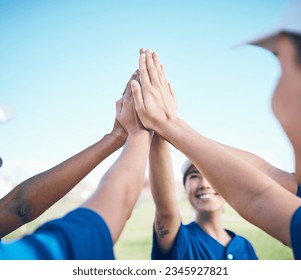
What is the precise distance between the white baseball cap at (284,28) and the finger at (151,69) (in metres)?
0.38

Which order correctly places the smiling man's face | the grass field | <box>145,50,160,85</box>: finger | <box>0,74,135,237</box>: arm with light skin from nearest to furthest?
1. <box>0,74,135,237</box>: arm with light skin
2. <box>145,50,160,85</box>: finger
3. the smiling man's face
4. the grass field

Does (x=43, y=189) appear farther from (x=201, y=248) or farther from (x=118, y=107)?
(x=201, y=248)

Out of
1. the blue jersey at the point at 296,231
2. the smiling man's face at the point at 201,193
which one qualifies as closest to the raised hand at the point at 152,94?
the smiling man's face at the point at 201,193

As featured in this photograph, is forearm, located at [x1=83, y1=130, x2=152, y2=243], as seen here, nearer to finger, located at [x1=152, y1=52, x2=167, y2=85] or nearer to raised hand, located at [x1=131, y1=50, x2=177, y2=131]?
raised hand, located at [x1=131, y1=50, x2=177, y2=131]

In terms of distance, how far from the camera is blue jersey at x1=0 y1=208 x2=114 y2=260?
44 centimetres

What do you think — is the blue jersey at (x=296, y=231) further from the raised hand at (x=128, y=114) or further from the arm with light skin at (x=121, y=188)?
the raised hand at (x=128, y=114)

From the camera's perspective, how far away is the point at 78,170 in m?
0.86

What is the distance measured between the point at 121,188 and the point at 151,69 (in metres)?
0.51

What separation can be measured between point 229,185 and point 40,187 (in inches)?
19.0

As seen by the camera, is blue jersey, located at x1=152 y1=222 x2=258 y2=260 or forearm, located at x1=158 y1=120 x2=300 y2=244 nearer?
forearm, located at x1=158 y1=120 x2=300 y2=244

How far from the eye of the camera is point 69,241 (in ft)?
1.43

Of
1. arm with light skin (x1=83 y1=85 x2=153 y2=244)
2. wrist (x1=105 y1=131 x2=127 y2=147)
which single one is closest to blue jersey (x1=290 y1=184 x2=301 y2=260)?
arm with light skin (x1=83 y1=85 x2=153 y2=244)

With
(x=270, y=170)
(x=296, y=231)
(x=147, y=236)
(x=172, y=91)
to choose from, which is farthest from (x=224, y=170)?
(x=147, y=236)

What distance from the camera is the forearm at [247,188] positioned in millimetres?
570
